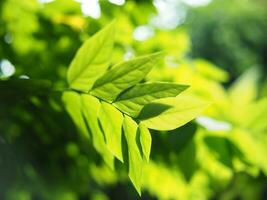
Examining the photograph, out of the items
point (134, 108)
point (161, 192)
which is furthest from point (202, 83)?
point (134, 108)

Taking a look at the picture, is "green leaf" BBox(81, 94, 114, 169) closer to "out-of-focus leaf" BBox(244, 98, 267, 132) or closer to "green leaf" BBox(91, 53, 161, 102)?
"green leaf" BBox(91, 53, 161, 102)

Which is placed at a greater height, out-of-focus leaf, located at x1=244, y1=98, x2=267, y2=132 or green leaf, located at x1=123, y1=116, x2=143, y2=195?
green leaf, located at x1=123, y1=116, x2=143, y2=195

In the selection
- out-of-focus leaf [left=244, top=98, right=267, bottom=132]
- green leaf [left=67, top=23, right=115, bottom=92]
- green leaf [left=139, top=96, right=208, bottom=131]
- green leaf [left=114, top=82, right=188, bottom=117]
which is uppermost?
green leaf [left=67, top=23, right=115, bottom=92]

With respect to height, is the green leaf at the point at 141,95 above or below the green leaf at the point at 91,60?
below

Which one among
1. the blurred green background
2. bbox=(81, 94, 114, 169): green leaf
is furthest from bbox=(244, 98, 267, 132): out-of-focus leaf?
bbox=(81, 94, 114, 169): green leaf

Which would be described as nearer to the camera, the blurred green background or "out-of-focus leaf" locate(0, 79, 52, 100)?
"out-of-focus leaf" locate(0, 79, 52, 100)

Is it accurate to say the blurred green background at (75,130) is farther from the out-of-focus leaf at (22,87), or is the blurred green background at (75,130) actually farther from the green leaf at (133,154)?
the green leaf at (133,154)

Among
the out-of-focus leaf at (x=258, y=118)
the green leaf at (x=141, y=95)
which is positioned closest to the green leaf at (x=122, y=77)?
the green leaf at (x=141, y=95)
